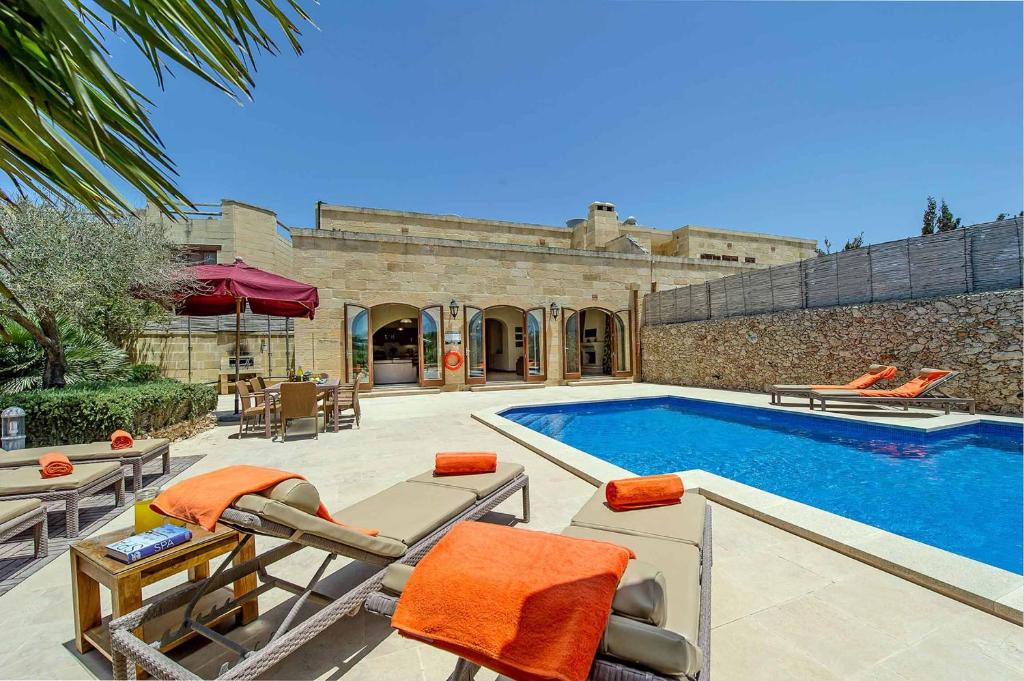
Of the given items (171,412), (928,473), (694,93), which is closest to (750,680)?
(928,473)

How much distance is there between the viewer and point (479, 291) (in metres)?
13.1

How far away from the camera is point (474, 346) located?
13109 millimetres

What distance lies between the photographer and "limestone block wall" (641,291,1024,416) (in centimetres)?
697

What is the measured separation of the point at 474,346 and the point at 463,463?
10.0 metres

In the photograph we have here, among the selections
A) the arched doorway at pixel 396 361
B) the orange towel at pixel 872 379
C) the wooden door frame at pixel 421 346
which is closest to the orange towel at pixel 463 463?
the arched doorway at pixel 396 361

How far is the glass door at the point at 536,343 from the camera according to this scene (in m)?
13.7

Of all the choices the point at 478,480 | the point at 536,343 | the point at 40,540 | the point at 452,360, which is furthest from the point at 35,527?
the point at 536,343

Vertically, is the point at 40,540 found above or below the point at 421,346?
below

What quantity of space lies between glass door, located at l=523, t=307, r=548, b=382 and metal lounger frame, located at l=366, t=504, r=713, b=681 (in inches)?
467

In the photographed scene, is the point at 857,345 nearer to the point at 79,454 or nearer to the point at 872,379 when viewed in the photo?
the point at 872,379

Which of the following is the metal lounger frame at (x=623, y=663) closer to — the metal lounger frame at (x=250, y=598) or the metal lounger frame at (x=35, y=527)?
the metal lounger frame at (x=250, y=598)

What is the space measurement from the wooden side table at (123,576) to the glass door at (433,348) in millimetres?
10605

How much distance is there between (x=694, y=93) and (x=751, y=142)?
107 inches

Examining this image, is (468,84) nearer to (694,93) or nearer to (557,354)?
(694,93)
